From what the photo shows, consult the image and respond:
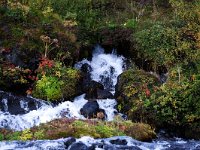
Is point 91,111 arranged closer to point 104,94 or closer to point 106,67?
point 104,94

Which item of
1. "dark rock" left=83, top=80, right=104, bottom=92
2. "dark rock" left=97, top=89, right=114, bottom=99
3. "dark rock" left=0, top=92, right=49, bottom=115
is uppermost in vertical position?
"dark rock" left=83, top=80, right=104, bottom=92

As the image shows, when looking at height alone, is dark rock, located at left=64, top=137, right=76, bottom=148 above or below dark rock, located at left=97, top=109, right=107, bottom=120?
below

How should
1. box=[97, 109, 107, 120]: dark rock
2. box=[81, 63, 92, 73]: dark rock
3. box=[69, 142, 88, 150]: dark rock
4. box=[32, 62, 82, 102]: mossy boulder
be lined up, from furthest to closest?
box=[81, 63, 92, 73]: dark rock → box=[32, 62, 82, 102]: mossy boulder → box=[97, 109, 107, 120]: dark rock → box=[69, 142, 88, 150]: dark rock

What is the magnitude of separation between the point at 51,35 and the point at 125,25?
16.0 ft

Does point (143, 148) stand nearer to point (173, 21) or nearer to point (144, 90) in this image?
point (144, 90)

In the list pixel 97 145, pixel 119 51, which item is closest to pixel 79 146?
pixel 97 145

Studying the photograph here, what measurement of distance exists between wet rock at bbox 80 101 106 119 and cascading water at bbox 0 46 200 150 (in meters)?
0.25

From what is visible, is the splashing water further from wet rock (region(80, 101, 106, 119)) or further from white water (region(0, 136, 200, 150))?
white water (region(0, 136, 200, 150))

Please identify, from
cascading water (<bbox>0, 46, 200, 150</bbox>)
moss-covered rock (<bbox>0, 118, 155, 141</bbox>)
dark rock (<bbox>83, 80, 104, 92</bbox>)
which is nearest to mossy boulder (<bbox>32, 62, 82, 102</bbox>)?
dark rock (<bbox>83, 80, 104, 92</bbox>)

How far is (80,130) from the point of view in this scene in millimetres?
15898

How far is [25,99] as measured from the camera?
2020cm

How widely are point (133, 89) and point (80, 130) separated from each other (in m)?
5.29

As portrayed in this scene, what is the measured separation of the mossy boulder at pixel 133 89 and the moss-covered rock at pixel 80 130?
2.16m

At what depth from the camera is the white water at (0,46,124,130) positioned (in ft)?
60.4
